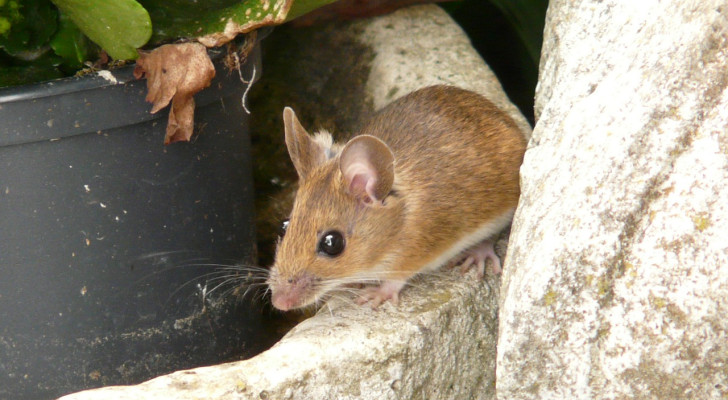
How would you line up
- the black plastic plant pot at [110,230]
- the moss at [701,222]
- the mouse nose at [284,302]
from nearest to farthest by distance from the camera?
the moss at [701,222] → the black plastic plant pot at [110,230] → the mouse nose at [284,302]

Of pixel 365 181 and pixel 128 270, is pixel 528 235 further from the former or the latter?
pixel 128 270

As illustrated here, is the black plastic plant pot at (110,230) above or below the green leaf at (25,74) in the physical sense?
below

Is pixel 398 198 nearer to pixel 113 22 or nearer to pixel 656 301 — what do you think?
pixel 113 22

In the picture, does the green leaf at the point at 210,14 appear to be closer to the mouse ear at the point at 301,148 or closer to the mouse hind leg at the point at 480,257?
the mouse ear at the point at 301,148

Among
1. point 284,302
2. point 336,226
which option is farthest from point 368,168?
point 284,302

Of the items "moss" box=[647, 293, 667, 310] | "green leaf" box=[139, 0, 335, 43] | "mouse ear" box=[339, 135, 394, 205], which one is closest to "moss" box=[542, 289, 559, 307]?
"moss" box=[647, 293, 667, 310]

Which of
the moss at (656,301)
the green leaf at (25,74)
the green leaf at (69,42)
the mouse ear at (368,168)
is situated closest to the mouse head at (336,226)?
the mouse ear at (368,168)
